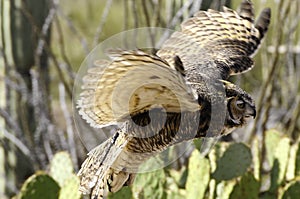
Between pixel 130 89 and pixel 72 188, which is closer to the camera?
pixel 130 89

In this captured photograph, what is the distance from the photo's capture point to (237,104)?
57.9 inches

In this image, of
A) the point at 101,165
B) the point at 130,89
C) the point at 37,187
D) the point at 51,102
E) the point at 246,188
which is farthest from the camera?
the point at 51,102

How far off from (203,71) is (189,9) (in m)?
1.63

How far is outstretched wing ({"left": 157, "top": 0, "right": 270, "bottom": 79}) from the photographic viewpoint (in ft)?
6.04

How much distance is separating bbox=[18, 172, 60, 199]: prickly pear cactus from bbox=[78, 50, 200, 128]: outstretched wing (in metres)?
0.54

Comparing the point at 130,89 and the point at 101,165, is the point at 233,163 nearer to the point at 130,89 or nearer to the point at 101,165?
the point at 101,165

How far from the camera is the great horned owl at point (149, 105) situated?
136 centimetres

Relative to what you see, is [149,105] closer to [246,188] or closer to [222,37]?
[222,37]

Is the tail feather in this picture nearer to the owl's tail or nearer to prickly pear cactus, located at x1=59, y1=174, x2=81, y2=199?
the owl's tail

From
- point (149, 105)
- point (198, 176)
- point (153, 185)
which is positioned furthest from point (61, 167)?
point (149, 105)

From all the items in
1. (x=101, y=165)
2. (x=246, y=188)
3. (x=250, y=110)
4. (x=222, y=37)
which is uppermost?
(x=222, y=37)

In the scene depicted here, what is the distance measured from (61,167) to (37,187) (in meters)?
0.19

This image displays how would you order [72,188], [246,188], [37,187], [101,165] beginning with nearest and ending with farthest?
[101,165] < [72,188] < [37,187] < [246,188]

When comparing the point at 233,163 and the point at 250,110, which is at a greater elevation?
the point at 250,110
